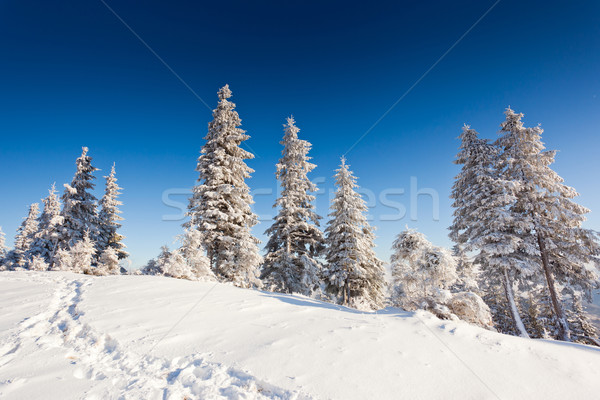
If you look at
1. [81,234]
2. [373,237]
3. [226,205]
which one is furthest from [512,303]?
[81,234]

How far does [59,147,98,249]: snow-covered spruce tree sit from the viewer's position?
1995 cm

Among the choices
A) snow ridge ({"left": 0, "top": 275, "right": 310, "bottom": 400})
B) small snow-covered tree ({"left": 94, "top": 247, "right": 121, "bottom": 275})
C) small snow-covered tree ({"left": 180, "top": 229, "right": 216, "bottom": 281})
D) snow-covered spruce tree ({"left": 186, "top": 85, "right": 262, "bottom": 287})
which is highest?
snow-covered spruce tree ({"left": 186, "top": 85, "right": 262, "bottom": 287})

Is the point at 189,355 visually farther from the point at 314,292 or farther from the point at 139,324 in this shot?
the point at 314,292

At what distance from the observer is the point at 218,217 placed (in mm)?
14281

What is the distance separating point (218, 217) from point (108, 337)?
9.95m

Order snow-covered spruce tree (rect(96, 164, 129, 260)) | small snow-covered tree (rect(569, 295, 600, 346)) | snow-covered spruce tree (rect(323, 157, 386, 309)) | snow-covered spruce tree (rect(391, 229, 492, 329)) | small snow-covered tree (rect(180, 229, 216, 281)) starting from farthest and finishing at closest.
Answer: snow-covered spruce tree (rect(96, 164, 129, 260)), small snow-covered tree (rect(569, 295, 600, 346)), snow-covered spruce tree (rect(323, 157, 386, 309)), small snow-covered tree (rect(180, 229, 216, 281)), snow-covered spruce tree (rect(391, 229, 492, 329))

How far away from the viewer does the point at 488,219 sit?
14805 millimetres

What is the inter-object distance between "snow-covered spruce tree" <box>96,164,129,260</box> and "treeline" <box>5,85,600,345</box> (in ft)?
11.8

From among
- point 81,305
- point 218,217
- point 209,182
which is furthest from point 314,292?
point 81,305

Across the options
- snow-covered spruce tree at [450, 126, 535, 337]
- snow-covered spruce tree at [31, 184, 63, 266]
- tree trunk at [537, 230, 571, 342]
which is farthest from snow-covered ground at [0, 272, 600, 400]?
snow-covered spruce tree at [31, 184, 63, 266]

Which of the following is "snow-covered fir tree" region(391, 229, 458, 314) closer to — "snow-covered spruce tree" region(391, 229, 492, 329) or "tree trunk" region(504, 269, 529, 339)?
"snow-covered spruce tree" region(391, 229, 492, 329)

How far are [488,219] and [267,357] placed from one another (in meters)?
16.3

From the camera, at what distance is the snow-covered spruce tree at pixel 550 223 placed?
1352 centimetres

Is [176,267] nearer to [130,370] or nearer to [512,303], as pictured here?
[130,370]
